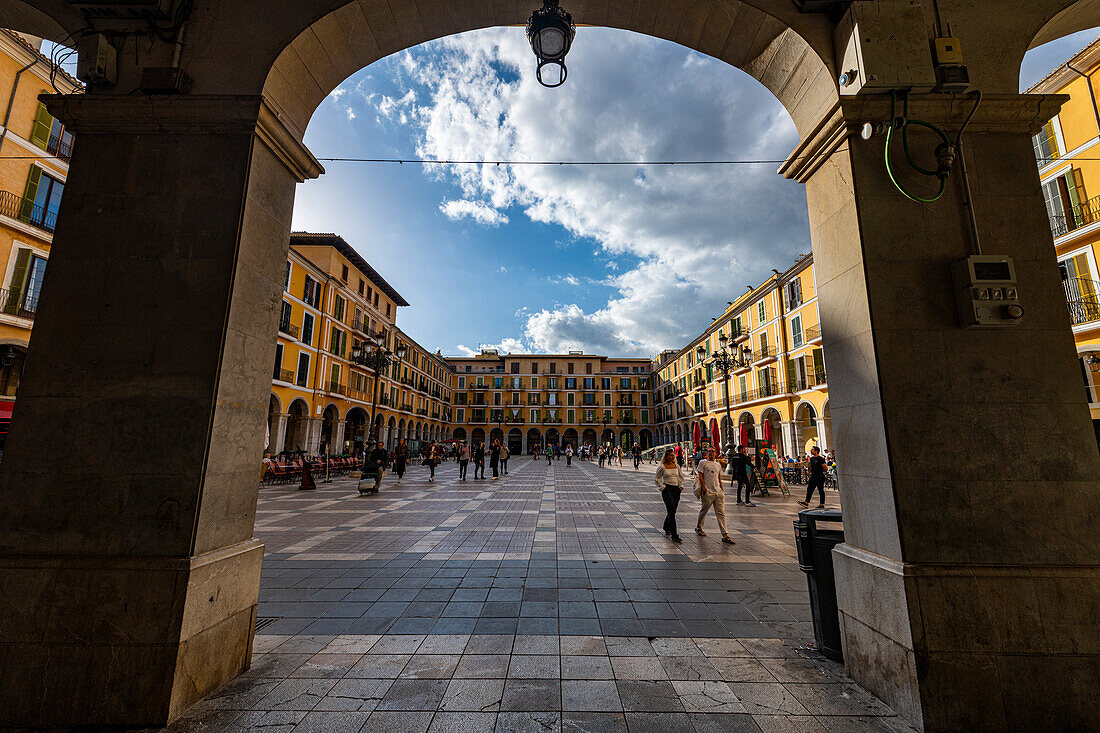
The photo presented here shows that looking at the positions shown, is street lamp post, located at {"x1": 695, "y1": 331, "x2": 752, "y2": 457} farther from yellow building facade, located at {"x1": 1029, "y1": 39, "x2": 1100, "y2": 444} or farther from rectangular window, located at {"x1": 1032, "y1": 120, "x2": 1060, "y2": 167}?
rectangular window, located at {"x1": 1032, "y1": 120, "x2": 1060, "y2": 167}

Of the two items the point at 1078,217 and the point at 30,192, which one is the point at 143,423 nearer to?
the point at 30,192

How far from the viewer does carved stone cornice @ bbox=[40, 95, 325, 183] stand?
3.10 meters

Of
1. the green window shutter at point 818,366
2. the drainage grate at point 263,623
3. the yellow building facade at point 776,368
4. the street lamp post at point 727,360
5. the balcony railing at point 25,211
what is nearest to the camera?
the drainage grate at point 263,623

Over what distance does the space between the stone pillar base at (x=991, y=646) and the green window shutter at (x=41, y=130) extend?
2461 cm

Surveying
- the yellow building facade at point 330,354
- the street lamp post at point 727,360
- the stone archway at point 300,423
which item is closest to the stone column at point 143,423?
the street lamp post at point 727,360

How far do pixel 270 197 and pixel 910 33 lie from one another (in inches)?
191

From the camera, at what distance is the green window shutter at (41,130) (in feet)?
47.6

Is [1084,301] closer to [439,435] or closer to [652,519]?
[652,519]

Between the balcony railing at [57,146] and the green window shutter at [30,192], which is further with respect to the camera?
the balcony railing at [57,146]

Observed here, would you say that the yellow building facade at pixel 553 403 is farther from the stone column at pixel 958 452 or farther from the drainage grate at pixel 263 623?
the stone column at pixel 958 452

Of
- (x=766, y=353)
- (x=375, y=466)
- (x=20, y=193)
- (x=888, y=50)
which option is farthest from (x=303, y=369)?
(x=766, y=353)

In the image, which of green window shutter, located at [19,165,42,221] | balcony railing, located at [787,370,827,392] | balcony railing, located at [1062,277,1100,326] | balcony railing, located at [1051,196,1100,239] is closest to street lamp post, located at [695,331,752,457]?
balcony railing, located at [787,370,827,392]

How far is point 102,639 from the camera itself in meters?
2.55

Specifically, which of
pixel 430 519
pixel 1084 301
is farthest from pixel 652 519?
pixel 1084 301
